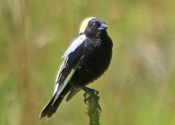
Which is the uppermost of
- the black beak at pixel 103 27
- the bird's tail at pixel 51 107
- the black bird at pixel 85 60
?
the black beak at pixel 103 27

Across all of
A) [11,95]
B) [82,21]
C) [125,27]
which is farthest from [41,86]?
[125,27]

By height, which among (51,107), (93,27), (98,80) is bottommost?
(51,107)

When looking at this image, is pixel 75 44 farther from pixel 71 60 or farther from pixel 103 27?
pixel 103 27

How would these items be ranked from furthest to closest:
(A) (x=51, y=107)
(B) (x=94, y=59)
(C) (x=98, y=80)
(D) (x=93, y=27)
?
(C) (x=98, y=80) → (D) (x=93, y=27) → (B) (x=94, y=59) → (A) (x=51, y=107)

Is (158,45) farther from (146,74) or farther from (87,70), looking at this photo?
(87,70)

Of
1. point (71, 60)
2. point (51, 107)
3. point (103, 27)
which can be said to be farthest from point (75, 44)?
point (51, 107)

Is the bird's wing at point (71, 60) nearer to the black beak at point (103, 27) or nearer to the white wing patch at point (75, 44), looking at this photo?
the white wing patch at point (75, 44)

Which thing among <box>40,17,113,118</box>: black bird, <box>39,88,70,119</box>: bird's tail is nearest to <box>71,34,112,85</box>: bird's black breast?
<box>40,17,113,118</box>: black bird

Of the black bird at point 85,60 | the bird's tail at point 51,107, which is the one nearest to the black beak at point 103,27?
the black bird at point 85,60
